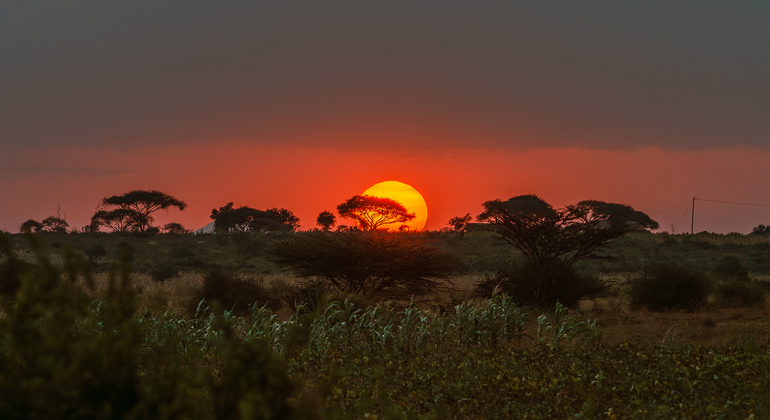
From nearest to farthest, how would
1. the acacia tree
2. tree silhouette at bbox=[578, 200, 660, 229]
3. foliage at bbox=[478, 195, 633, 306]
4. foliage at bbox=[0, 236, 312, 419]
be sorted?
foliage at bbox=[0, 236, 312, 419], foliage at bbox=[478, 195, 633, 306], the acacia tree, tree silhouette at bbox=[578, 200, 660, 229]

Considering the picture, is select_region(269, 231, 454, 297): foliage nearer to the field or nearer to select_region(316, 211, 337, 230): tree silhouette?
the field

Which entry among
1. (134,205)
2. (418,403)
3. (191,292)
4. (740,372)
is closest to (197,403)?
(418,403)

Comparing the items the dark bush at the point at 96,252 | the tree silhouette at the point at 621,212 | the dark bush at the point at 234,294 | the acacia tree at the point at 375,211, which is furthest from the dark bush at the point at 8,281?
the tree silhouette at the point at 621,212

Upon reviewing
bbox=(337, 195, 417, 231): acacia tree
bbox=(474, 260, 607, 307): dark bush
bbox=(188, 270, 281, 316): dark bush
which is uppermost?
bbox=(337, 195, 417, 231): acacia tree

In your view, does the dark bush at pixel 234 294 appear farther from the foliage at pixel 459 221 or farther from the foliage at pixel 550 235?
the foliage at pixel 459 221

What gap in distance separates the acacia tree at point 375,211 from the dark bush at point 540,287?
41.5 metres

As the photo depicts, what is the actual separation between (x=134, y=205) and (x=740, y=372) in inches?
2660

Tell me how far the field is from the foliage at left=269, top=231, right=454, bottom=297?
2.78 feet

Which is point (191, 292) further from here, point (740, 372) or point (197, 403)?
point (197, 403)

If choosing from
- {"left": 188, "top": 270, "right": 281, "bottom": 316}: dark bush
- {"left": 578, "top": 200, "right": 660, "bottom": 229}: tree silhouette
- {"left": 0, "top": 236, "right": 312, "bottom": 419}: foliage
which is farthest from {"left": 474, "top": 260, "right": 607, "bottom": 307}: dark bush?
{"left": 578, "top": 200, "right": 660, "bottom": 229}: tree silhouette

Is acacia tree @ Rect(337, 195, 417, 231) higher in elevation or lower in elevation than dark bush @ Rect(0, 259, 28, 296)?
higher

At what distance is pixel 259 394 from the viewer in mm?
3295

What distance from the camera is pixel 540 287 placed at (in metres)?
19.0

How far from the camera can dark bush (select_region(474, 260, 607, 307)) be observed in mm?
19266
